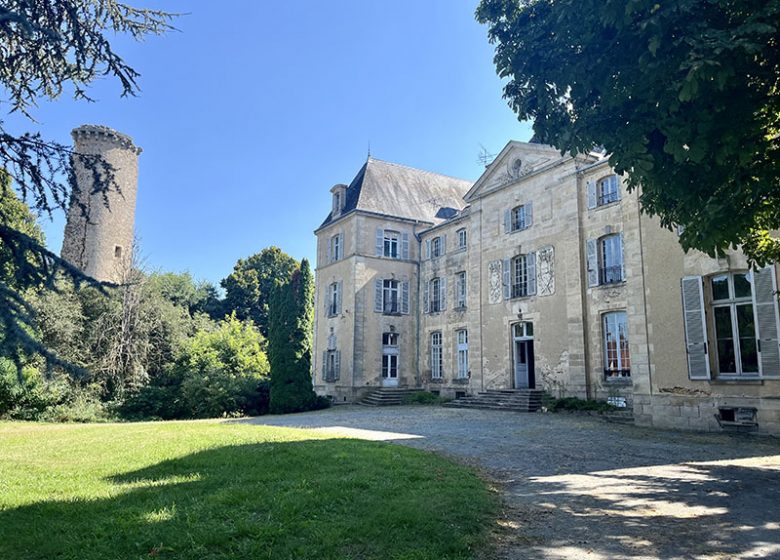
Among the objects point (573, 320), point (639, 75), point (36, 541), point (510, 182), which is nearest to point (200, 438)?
point (36, 541)

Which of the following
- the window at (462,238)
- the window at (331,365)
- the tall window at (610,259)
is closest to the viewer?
the tall window at (610,259)

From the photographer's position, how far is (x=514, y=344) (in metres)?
18.9

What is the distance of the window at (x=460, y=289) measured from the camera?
73.2 ft

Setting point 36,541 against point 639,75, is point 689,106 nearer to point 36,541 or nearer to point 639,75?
point 639,75

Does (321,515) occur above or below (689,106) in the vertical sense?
below

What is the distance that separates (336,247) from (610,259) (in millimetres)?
13357

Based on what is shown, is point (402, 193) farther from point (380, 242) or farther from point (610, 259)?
point (610, 259)

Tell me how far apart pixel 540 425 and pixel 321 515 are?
899 centimetres

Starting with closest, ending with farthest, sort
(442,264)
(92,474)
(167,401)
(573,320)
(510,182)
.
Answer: (92,474), (573,320), (167,401), (510,182), (442,264)

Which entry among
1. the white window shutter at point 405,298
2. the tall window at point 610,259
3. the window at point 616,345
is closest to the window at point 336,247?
the white window shutter at point 405,298

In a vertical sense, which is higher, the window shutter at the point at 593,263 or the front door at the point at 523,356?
the window shutter at the point at 593,263

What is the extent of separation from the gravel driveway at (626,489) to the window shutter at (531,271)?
7765 millimetres

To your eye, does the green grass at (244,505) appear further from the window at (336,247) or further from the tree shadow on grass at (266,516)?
the window at (336,247)

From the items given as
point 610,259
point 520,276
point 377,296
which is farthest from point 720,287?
point 377,296
